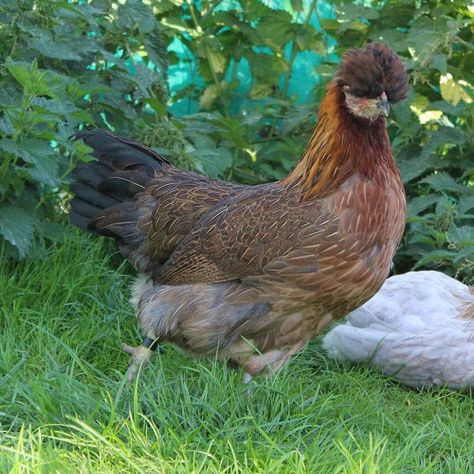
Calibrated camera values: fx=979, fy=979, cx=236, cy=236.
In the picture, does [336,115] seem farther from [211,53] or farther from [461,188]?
[211,53]

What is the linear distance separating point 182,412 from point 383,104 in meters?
1.41

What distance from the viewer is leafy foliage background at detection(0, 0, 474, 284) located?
4.78 m

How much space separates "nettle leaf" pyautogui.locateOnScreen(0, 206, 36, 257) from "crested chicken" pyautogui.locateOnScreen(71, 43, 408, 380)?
25.1 inches

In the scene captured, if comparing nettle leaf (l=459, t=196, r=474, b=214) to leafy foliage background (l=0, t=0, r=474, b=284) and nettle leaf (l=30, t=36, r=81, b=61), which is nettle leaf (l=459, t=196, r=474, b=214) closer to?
leafy foliage background (l=0, t=0, r=474, b=284)

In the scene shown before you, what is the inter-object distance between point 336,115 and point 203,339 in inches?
42.8

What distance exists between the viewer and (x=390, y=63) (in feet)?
12.7

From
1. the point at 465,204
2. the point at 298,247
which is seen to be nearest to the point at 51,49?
the point at 298,247

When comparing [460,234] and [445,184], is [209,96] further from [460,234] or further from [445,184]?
[460,234]

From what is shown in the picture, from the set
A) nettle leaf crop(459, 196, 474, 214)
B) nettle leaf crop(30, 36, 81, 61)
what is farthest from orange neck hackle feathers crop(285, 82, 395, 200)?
nettle leaf crop(459, 196, 474, 214)

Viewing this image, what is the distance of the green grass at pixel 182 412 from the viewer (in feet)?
10.4

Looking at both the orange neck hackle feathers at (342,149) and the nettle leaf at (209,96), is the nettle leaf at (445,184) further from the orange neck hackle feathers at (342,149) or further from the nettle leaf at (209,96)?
the orange neck hackle feathers at (342,149)

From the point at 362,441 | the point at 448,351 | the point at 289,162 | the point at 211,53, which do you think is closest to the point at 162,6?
the point at 211,53

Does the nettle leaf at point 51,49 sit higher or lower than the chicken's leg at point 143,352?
higher

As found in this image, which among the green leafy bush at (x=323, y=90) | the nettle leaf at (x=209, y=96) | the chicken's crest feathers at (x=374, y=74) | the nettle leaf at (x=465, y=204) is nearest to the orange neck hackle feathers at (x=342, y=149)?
the chicken's crest feathers at (x=374, y=74)
